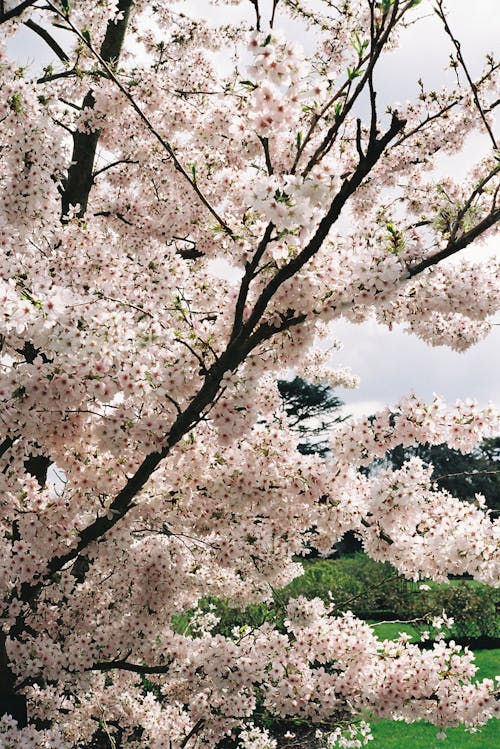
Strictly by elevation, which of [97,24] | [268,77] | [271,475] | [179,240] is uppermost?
[97,24]

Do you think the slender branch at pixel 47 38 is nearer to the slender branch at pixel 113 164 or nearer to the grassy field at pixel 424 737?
the slender branch at pixel 113 164

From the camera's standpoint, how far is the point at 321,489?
4.86m

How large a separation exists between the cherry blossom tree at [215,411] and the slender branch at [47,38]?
1.21m

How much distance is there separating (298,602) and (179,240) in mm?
4412

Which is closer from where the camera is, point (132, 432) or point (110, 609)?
point (132, 432)

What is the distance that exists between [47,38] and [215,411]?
6199mm

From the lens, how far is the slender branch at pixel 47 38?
24.4 feet

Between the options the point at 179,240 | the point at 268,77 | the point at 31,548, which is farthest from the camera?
the point at 179,240

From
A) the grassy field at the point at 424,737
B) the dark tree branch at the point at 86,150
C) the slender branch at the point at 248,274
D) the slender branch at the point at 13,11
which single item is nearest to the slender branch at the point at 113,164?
the dark tree branch at the point at 86,150

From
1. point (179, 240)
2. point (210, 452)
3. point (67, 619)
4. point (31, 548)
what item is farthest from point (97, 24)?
point (67, 619)

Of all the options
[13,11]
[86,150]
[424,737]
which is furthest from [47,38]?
[424,737]

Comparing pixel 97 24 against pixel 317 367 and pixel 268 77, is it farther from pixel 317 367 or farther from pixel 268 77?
pixel 317 367

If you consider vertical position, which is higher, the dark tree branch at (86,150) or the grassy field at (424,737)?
the dark tree branch at (86,150)

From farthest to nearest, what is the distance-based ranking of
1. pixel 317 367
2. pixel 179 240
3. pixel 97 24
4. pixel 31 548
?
pixel 317 367, pixel 179 240, pixel 97 24, pixel 31 548
